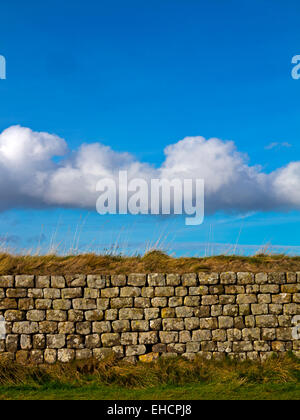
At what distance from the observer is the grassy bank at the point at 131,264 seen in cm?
1203

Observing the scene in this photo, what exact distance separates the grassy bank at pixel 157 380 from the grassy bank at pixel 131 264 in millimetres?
2305

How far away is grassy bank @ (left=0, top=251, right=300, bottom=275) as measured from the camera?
1203cm

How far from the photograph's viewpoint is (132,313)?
1150 cm

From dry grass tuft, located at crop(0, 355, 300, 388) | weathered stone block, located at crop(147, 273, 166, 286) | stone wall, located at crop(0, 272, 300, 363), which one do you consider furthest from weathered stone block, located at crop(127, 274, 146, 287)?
dry grass tuft, located at crop(0, 355, 300, 388)

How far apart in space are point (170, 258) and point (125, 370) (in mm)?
3277

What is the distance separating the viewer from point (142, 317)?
11.5 m

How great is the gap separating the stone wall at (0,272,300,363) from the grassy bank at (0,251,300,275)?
32 cm

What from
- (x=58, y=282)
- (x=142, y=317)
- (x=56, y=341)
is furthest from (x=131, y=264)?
(x=56, y=341)

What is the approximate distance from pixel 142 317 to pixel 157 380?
170 centimetres

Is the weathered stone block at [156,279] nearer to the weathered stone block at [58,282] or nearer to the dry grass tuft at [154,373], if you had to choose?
the dry grass tuft at [154,373]

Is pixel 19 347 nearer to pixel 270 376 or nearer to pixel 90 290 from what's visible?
pixel 90 290

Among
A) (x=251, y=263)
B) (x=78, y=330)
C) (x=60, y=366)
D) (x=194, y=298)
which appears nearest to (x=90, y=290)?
(x=78, y=330)

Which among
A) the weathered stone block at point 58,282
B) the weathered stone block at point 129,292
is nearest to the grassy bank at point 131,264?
the weathered stone block at point 58,282
